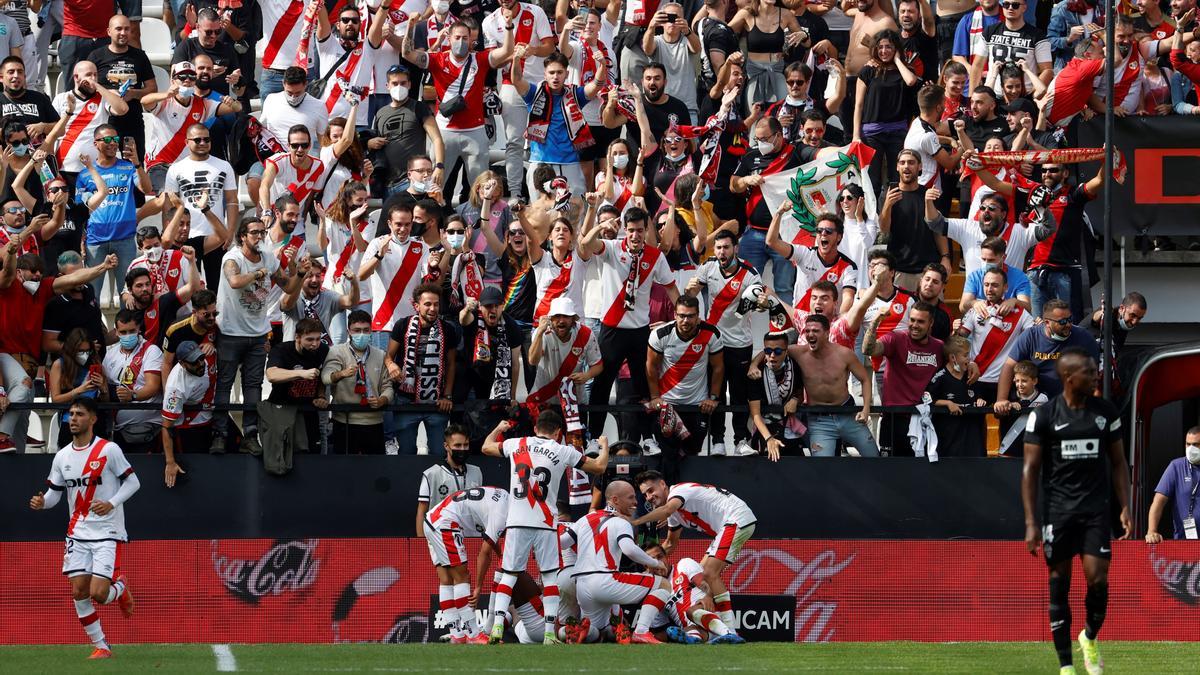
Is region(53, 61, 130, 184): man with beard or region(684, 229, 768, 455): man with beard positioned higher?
region(53, 61, 130, 184): man with beard

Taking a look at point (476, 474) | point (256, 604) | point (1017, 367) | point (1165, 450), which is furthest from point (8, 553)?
point (1165, 450)

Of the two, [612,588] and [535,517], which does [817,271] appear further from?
[535,517]

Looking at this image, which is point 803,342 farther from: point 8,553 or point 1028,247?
point 8,553

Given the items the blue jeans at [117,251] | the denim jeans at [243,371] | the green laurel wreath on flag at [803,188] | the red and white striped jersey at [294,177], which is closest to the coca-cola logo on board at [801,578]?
the green laurel wreath on flag at [803,188]

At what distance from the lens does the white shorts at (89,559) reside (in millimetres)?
13352

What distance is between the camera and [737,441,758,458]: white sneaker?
16.3 meters

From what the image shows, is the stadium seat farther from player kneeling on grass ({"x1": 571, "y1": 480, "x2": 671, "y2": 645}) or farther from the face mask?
the face mask

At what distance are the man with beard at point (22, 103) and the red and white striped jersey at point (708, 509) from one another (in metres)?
8.11

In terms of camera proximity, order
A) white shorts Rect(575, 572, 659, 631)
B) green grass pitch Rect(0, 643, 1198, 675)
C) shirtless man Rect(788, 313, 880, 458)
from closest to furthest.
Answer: green grass pitch Rect(0, 643, 1198, 675), white shorts Rect(575, 572, 659, 631), shirtless man Rect(788, 313, 880, 458)

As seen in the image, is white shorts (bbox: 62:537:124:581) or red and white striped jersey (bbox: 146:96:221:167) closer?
white shorts (bbox: 62:537:124:581)

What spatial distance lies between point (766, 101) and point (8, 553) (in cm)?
935

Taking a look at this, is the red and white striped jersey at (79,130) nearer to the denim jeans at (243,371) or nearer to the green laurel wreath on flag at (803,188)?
the denim jeans at (243,371)

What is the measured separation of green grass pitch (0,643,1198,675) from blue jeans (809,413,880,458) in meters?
2.86

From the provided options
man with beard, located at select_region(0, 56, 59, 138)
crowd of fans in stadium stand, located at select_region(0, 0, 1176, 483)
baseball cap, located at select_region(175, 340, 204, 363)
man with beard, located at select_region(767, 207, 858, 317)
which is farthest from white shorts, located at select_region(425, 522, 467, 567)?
man with beard, located at select_region(0, 56, 59, 138)
